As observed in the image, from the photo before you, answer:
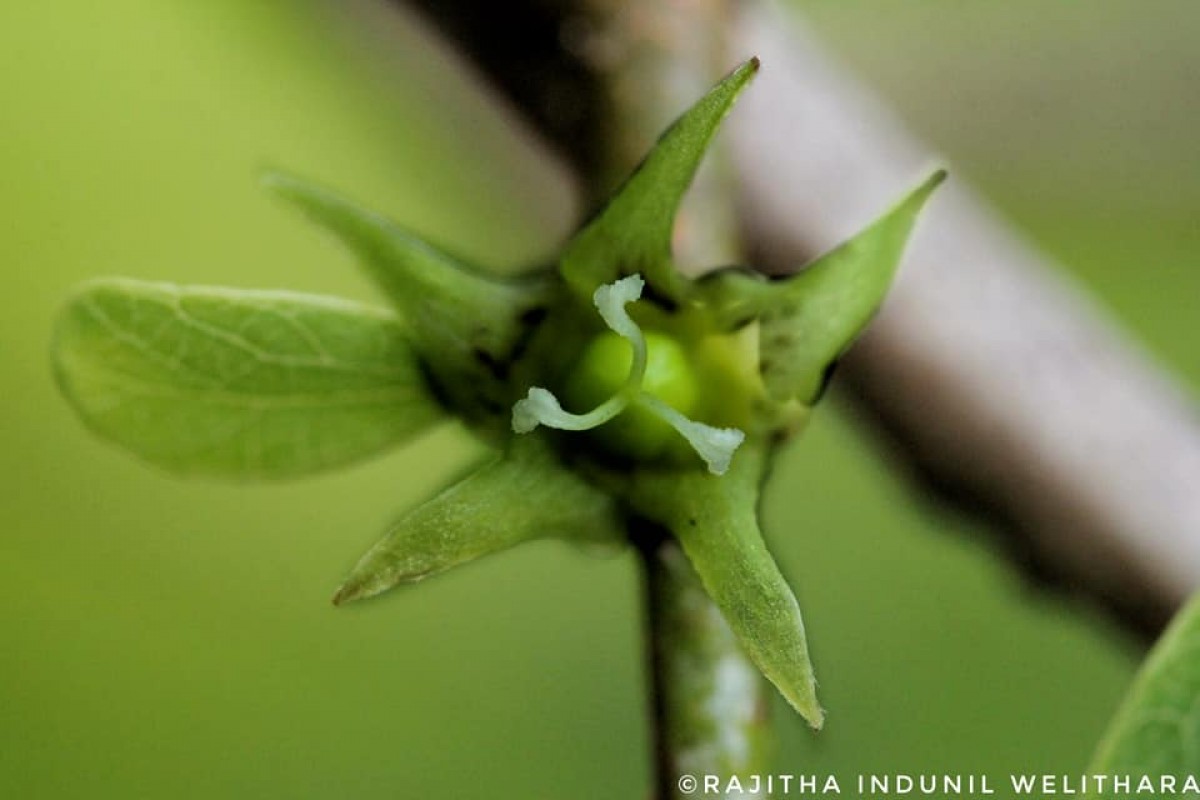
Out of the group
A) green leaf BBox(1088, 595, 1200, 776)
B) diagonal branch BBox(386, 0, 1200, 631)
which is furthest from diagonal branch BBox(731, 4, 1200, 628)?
green leaf BBox(1088, 595, 1200, 776)

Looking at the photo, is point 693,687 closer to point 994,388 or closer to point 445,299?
point 445,299

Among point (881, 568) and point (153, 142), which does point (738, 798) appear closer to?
point (153, 142)

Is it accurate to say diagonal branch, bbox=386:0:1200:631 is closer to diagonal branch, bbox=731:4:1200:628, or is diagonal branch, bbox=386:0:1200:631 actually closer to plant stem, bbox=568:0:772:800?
diagonal branch, bbox=731:4:1200:628

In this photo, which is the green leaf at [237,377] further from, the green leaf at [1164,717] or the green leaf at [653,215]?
the green leaf at [1164,717]

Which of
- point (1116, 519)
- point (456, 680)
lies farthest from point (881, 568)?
point (1116, 519)

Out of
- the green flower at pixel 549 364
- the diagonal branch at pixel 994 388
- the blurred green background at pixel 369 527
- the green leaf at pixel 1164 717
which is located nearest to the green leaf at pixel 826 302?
the green flower at pixel 549 364

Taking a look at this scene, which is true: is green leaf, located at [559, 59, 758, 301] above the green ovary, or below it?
above

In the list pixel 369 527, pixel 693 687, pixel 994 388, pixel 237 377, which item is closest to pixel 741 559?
pixel 693 687
